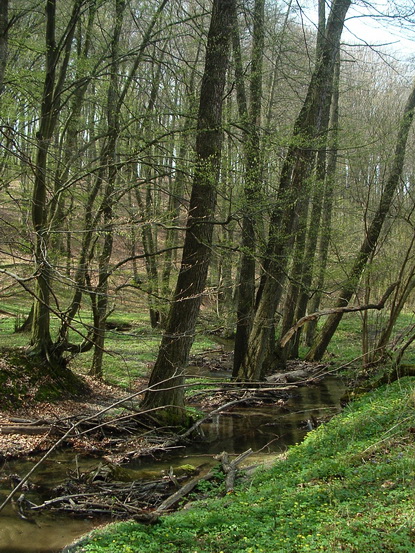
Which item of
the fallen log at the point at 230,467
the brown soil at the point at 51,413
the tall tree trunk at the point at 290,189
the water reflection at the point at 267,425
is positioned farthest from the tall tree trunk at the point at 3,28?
the water reflection at the point at 267,425

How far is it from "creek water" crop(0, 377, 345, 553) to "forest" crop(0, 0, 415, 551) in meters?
0.89

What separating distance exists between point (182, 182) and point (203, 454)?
20.2 ft

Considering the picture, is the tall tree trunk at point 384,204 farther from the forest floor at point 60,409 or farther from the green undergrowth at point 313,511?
the green undergrowth at point 313,511

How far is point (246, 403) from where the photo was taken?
1210 centimetres

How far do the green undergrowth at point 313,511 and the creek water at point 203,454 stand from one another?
0.70 m

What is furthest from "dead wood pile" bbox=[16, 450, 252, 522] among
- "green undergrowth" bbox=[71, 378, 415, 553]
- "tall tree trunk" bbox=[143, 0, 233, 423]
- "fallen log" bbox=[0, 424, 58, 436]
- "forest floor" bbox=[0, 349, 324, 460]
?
"tall tree trunk" bbox=[143, 0, 233, 423]

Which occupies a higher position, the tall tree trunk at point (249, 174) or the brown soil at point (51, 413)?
the tall tree trunk at point (249, 174)

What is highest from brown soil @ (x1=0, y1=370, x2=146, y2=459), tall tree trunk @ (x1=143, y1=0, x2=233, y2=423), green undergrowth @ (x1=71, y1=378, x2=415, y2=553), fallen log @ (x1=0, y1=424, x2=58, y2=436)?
tall tree trunk @ (x1=143, y1=0, x2=233, y2=423)

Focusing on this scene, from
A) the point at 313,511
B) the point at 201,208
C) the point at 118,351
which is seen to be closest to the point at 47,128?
the point at 201,208

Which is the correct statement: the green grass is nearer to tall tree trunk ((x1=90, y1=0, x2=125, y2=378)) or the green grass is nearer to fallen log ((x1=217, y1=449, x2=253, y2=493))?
tall tree trunk ((x1=90, y1=0, x2=125, y2=378))

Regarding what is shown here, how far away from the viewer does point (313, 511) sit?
15.3 ft

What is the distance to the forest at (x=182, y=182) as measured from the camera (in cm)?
902

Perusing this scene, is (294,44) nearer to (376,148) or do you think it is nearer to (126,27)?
(376,148)

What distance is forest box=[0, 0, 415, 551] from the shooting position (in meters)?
9.02
